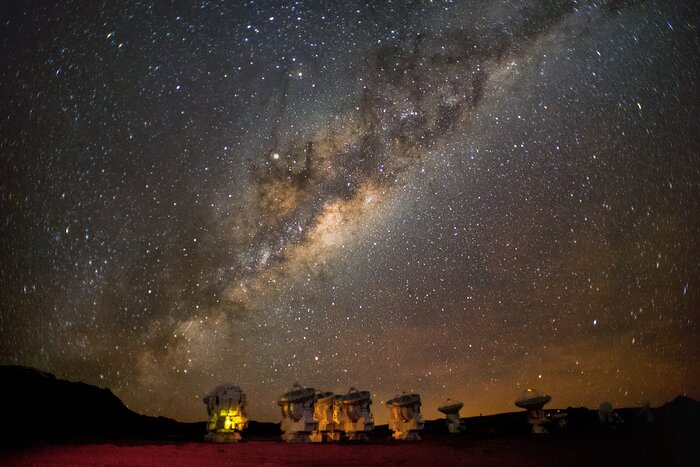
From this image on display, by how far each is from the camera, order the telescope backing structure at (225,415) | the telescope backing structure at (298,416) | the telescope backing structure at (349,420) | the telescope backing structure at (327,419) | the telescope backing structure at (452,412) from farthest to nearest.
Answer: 1. the telescope backing structure at (452,412)
2. the telescope backing structure at (225,415)
3. the telescope backing structure at (327,419)
4. the telescope backing structure at (349,420)
5. the telescope backing structure at (298,416)

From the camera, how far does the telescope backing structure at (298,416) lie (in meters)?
27.9

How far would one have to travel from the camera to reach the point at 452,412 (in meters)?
36.2

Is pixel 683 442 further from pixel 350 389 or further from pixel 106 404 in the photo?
pixel 106 404

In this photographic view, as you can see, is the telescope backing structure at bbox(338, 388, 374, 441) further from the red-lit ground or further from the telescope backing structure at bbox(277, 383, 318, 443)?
the red-lit ground

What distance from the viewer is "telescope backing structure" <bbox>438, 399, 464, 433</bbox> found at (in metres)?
35.8

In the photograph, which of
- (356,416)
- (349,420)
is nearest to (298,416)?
(349,420)

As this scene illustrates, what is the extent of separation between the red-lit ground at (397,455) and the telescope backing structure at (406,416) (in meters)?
6.51

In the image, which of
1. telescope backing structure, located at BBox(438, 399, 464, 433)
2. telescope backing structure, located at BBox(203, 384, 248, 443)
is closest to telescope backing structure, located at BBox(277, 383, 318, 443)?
telescope backing structure, located at BBox(203, 384, 248, 443)

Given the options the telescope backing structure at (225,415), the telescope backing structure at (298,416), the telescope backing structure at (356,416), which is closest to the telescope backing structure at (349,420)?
the telescope backing structure at (356,416)

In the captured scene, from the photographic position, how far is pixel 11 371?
84062 millimetres

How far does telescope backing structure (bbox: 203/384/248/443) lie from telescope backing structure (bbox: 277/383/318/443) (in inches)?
124

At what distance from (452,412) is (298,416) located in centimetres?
1339

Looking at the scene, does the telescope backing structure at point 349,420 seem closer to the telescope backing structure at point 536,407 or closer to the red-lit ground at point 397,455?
the red-lit ground at point 397,455

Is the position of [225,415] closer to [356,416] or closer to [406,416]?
[356,416]
